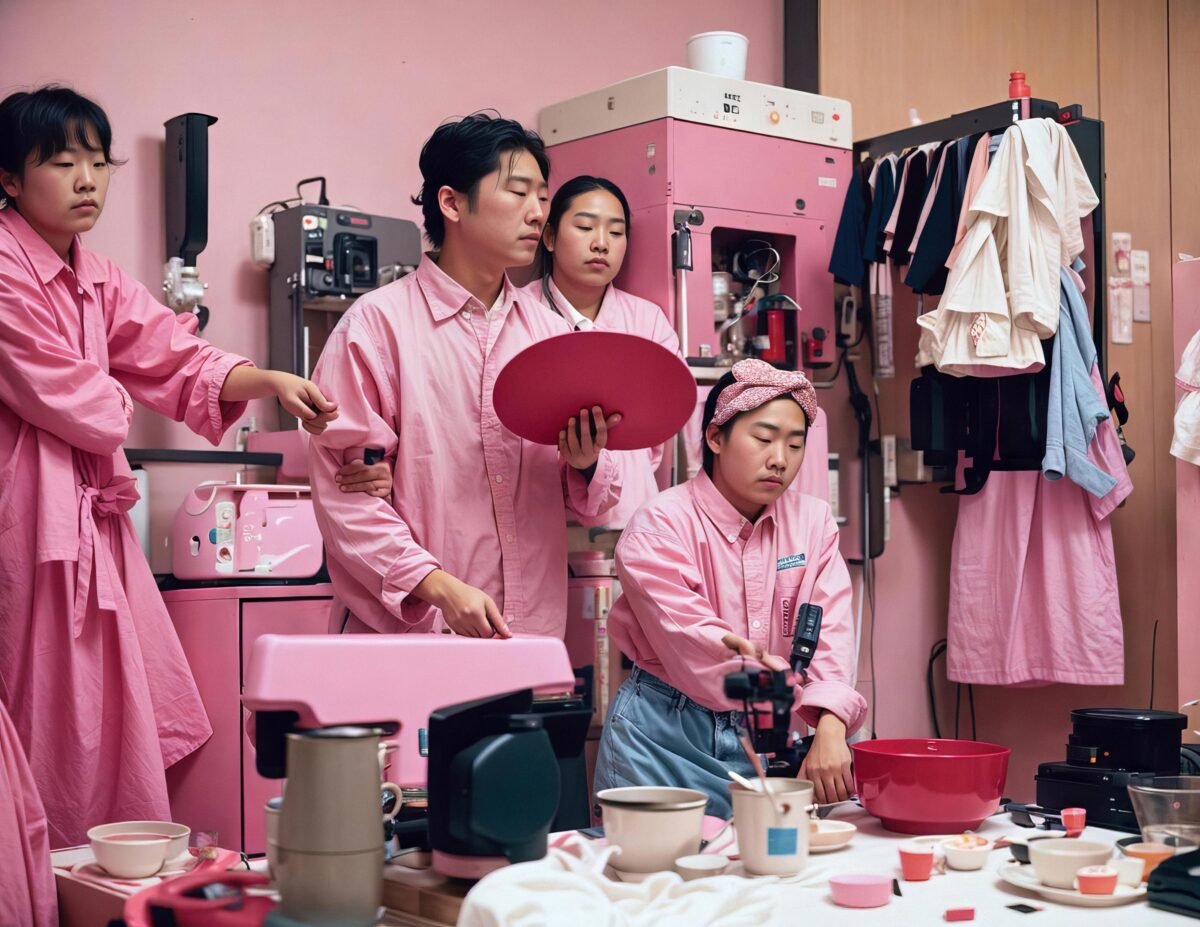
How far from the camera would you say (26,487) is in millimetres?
2643

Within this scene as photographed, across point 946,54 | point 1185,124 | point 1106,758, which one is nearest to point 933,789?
point 1106,758

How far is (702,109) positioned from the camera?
394cm

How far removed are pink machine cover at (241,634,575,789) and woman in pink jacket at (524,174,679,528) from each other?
2.06 m

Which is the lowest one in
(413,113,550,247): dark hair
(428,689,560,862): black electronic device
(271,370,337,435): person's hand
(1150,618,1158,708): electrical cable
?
(1150,618,1158,708): electrical cable

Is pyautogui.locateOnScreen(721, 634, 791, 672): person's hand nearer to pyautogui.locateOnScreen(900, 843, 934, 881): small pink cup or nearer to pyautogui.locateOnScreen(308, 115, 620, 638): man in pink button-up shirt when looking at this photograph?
pyautogui.locateOnScreen(900, 843, 934, 881): small pink cup

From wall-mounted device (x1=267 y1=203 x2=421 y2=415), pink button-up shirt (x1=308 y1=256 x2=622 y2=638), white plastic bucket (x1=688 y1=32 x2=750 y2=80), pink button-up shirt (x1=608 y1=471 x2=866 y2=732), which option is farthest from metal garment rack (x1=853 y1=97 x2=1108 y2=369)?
pink button-up shirt (x1=308 y1=256 x2=622 y2=638)

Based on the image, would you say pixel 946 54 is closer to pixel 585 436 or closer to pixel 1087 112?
pixel 1087 112

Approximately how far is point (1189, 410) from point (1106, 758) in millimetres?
2048

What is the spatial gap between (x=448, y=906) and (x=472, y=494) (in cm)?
110

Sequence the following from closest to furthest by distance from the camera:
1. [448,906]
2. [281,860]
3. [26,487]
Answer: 1. [281,860]
2. [448,906]
3. [26,487]

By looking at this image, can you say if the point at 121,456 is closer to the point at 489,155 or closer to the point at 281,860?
the point at 489,155

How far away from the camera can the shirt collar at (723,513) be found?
2.47 metres

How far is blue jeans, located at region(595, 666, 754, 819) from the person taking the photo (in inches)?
90.9

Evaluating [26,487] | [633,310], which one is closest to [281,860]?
[26,487]
